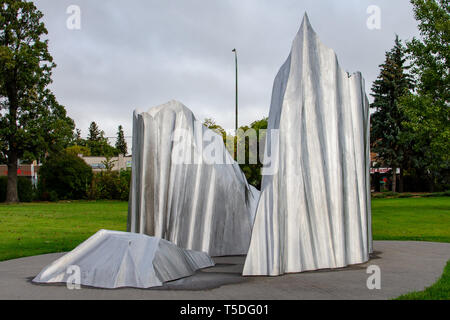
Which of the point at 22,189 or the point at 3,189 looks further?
the point at 22,189

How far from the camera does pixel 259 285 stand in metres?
7.72

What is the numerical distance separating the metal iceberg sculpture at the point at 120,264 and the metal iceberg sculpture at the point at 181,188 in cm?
276

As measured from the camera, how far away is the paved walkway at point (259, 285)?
22.8 ft

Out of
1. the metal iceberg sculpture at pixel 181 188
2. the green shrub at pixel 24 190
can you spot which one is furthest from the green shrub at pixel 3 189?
the metal iceberg sculpture at pixel 181 188

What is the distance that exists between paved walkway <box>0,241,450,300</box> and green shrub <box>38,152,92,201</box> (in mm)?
34941

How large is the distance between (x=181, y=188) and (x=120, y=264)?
3989 mm

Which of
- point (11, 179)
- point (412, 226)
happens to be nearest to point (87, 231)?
point (412, 226)

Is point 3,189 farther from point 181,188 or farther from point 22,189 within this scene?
point 181,188

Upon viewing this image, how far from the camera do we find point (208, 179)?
39.5 feet
